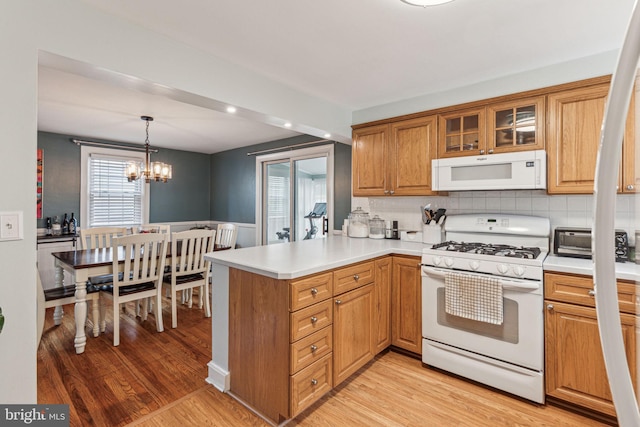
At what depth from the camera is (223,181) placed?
19.5 feet

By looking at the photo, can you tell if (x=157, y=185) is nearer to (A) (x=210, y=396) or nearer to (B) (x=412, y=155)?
(A) (x=210, y=396)

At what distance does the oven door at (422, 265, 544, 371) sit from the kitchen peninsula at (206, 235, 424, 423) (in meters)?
0.45

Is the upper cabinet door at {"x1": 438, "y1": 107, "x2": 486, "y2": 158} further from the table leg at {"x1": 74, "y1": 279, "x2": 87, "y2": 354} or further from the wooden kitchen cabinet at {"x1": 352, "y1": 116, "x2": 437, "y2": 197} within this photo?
the table leg at {"x1": 74, "y1": 279, "x2": 87, "y2": 354}

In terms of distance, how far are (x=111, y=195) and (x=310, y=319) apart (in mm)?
4540

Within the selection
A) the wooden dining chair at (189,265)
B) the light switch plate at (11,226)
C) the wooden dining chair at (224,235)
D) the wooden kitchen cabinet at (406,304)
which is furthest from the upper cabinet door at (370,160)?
the light switch plate at (11,226)

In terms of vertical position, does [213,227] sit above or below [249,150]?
below

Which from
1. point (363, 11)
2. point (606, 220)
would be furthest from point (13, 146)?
point (606, 220)

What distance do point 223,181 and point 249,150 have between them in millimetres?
924

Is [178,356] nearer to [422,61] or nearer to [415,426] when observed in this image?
[415,426]

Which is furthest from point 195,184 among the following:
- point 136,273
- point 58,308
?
point 136,273

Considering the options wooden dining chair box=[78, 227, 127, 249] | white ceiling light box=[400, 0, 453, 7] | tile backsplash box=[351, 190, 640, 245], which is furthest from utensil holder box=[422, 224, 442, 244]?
wooden dining chair box=[78, 227, 127, 249]

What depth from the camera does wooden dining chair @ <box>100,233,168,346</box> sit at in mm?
Answer: 2857

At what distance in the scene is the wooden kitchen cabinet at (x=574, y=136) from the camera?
2184mm

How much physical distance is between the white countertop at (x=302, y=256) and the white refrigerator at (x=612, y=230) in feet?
4.63
